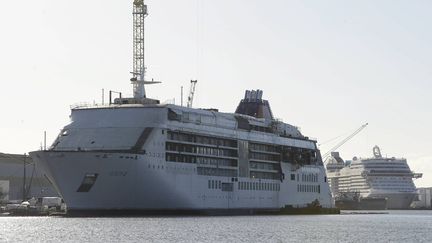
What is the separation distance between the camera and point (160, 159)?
440ft

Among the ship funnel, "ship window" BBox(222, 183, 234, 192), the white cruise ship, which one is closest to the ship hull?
the white cruise ship

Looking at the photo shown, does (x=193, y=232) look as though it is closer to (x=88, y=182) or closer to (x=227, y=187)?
(x=88, y=182)

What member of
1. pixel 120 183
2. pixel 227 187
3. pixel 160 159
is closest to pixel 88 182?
pixel 120 183

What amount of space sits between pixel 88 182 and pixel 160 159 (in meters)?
10.4

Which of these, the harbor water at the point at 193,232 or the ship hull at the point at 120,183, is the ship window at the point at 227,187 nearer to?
the ship hull at the point at 120,183

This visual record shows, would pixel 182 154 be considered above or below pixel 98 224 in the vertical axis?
above

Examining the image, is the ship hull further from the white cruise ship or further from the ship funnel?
the ship funnel

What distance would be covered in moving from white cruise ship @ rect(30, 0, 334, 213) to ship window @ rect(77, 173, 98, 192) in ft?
0.43

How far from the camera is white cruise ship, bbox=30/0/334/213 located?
130500 millimetres

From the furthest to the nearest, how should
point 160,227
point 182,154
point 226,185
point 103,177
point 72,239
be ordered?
point 226,185 → point 182,154 → point 103,177 → point 160,227 → point 72,239

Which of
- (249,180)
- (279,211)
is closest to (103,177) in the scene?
(249,180)

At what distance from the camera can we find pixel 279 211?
166 m

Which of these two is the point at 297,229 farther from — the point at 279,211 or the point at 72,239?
the point at 279,211

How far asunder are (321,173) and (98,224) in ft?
256
